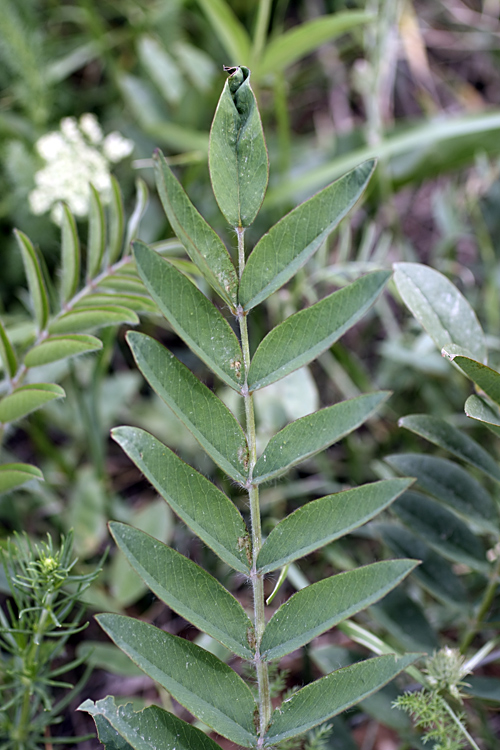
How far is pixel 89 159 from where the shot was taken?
3.90 feet

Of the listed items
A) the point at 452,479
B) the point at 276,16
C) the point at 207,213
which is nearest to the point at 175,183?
the point at 452,479

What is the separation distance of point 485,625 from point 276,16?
161 centimetres

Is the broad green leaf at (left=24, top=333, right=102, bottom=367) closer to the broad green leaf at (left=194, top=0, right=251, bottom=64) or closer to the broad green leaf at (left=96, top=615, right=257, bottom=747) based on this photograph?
the broad green leaf at (left=96, top=615, right=257, bottom=747)

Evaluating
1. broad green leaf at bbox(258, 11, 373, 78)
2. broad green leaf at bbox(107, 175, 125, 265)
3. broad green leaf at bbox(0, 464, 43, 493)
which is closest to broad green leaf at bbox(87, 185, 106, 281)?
broad green leaf at bbox(107, 175, 125, 265)

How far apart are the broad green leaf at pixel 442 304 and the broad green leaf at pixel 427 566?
26 centimetres

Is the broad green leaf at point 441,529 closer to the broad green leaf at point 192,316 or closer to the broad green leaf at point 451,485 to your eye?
the broad green leaf at point 451,485

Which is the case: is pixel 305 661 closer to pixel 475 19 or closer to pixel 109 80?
pixel 109 80

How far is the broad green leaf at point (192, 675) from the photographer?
519 millimetres

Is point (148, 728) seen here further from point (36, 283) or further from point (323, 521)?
point (36, 283)

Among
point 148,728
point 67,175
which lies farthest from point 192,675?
point 67,175

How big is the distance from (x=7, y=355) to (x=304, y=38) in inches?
32.9

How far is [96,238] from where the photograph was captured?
798 millimetres

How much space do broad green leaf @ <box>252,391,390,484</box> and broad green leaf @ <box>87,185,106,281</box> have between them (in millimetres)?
371

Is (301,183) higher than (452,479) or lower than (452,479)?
higher
